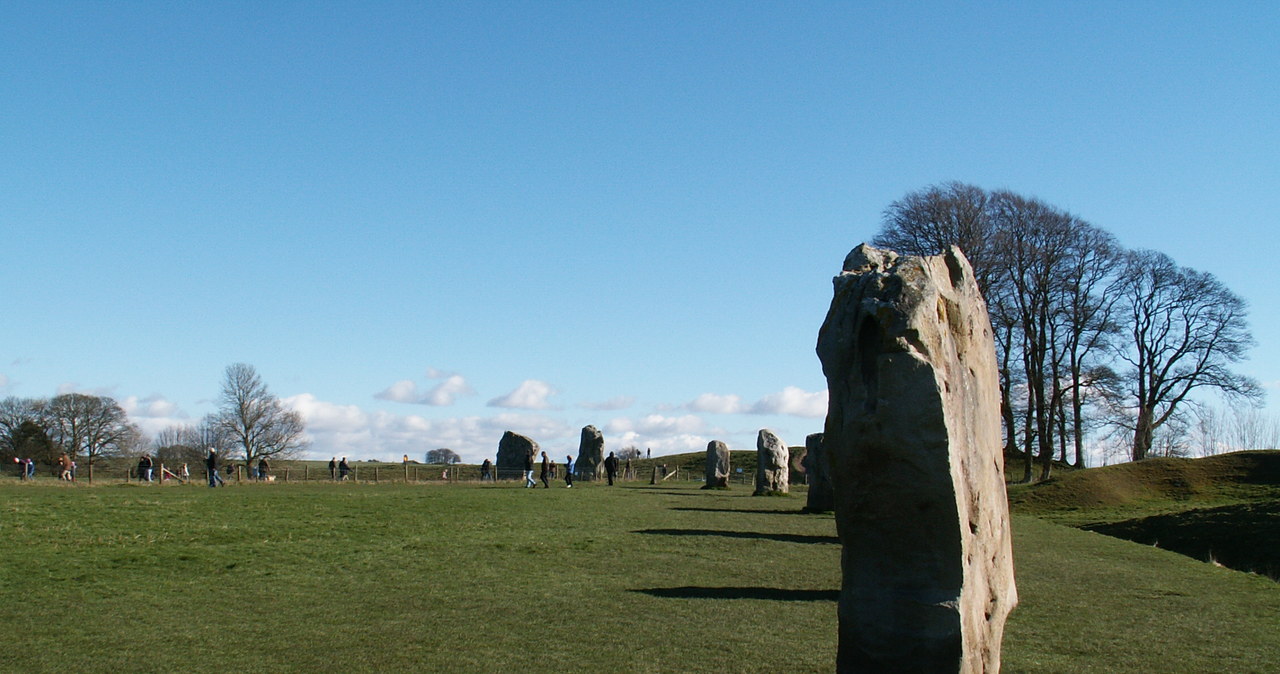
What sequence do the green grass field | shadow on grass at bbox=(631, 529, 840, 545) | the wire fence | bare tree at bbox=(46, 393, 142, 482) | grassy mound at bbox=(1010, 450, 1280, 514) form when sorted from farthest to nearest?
1. bare tree at bbox=(46, 393, 142, 482)
2. the wire fence
3. grassy mound at bbox=(1010, 450, 1280, 514)
4. shadow on grass at bbox=(631, 529, 840, 545)
5. the green grass field

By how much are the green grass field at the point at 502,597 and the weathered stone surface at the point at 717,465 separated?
76.8 feet

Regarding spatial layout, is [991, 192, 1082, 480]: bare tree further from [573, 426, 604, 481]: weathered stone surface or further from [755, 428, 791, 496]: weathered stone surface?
[573, 426, 604, 481]: weathered stone surface

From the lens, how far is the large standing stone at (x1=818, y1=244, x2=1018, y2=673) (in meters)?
6.62

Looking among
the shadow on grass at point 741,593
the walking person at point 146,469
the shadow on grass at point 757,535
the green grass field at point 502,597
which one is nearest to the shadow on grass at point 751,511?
the green grass field at point 502,597

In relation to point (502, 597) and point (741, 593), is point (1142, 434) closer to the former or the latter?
point (741, 593)

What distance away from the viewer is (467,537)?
705 inches

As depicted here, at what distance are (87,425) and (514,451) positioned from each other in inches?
1096

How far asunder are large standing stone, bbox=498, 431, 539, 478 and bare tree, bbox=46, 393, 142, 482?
82.8 ft

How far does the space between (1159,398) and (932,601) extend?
3837cm

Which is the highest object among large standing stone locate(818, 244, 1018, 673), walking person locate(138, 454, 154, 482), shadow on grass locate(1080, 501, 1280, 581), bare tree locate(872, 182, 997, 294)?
bare tree locate(872, 182, 997, 294)

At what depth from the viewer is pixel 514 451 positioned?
54.5 meters

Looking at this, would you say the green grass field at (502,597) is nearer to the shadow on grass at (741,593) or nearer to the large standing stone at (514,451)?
the shadow on grass at (741,593)

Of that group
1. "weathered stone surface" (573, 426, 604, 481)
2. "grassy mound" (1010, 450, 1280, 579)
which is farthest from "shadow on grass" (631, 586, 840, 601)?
"weathered stone surface" (573, 426, 604, 481)

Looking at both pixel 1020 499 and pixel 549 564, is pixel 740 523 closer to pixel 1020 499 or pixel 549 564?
pixel 549 564
